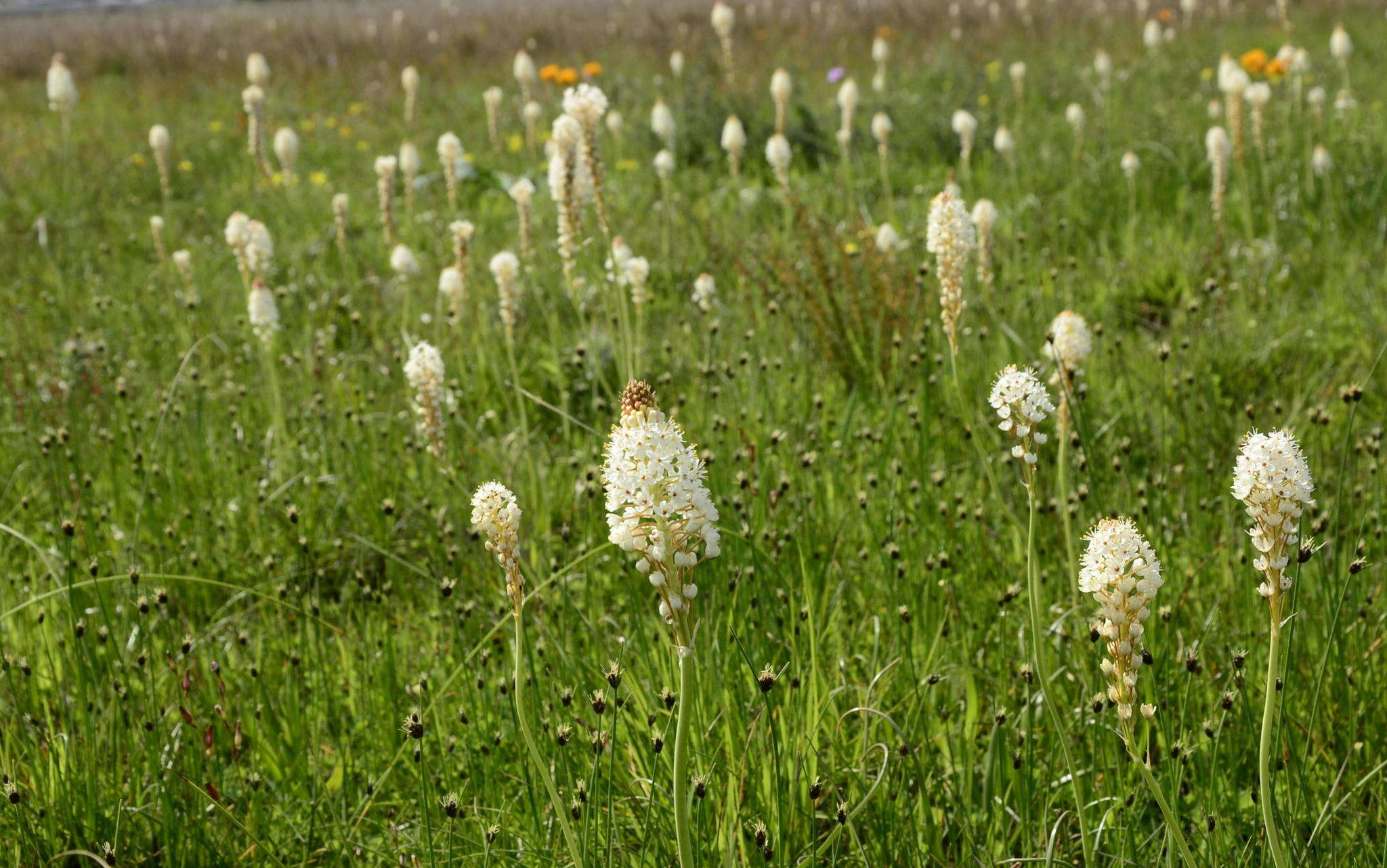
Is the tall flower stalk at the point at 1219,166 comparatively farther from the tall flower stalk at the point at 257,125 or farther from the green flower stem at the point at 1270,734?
the tall flower stalk at the point at 257,125

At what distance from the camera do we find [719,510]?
3.02m

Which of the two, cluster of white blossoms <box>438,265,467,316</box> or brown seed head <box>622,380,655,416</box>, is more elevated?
brown seed head <box>622,380,655,416</box>

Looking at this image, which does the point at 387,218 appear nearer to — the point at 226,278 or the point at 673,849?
the point at 226,278

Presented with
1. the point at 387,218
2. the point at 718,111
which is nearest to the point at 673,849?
the point at 387,218

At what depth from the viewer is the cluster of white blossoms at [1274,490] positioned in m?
1.55

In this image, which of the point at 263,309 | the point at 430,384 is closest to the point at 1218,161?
the point at 430,384

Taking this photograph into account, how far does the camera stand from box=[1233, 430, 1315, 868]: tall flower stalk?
61.0 inches

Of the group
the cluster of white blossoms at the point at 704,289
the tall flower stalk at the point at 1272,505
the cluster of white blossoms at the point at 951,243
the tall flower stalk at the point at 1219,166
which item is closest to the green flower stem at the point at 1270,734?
the tall flower stalk at the point at 1272,505

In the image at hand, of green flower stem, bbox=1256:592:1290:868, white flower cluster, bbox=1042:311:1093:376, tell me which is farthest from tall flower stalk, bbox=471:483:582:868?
white flower cluster, bbox=1042:311:1093:376

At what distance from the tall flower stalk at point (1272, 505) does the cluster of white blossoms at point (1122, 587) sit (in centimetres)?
14

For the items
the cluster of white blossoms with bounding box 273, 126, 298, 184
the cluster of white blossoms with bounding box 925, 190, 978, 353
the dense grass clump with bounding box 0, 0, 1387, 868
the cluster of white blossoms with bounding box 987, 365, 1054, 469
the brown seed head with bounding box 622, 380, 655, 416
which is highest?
the cluster of white blossoms with bounding box 273, 126, 298, 184

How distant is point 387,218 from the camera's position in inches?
200

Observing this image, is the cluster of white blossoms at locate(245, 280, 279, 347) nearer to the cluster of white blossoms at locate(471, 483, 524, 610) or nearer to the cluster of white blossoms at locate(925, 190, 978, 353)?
the cluster of white blossoms at locate(925, 190, 978, 353)

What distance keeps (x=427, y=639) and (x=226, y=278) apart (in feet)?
14.2
